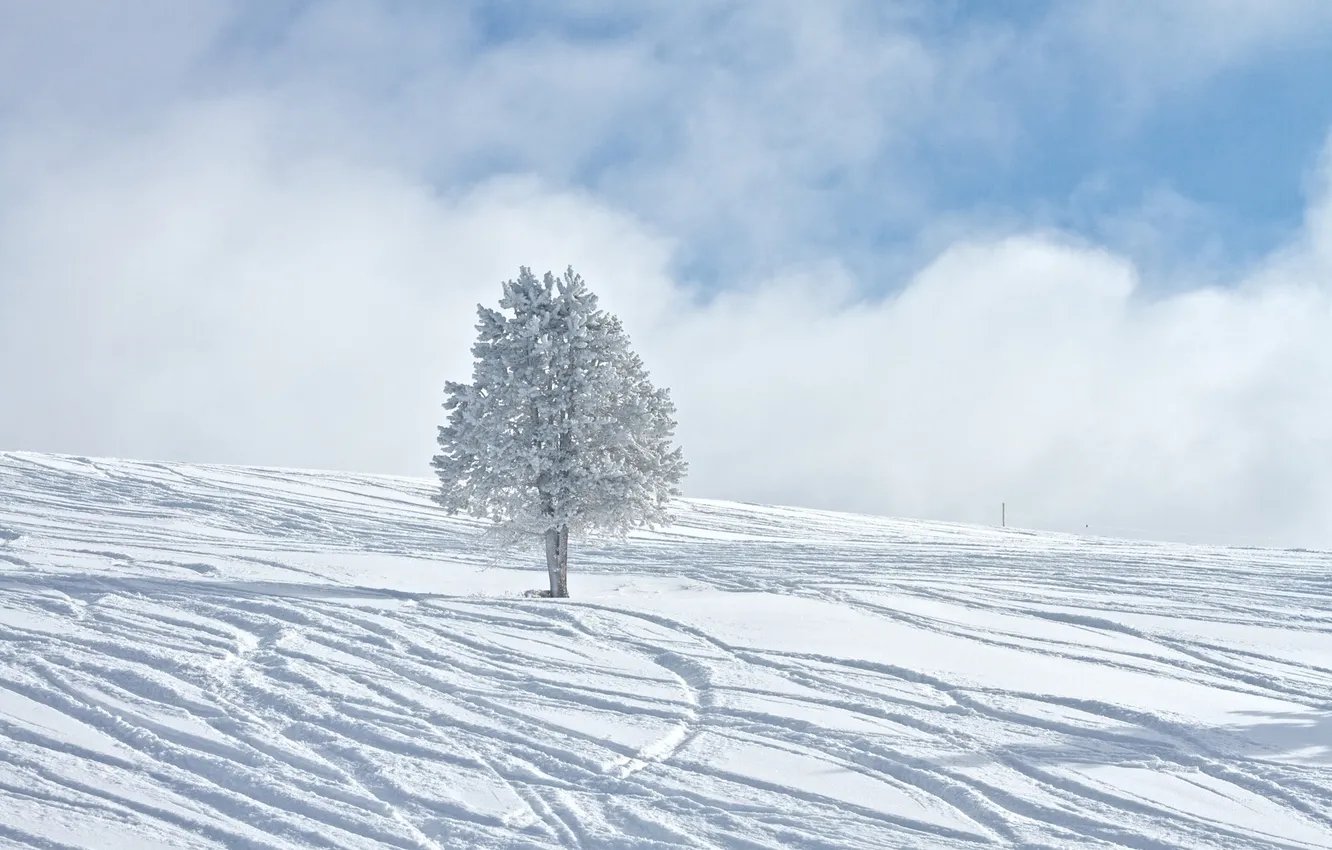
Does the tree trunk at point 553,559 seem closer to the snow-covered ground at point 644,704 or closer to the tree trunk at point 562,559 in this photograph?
the tree trunk at point 562,559

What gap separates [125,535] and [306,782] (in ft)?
66.0

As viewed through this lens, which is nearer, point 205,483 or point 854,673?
point 854,673

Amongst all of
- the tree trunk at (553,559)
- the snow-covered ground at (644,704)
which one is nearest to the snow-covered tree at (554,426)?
the tree trunk at (553,559)

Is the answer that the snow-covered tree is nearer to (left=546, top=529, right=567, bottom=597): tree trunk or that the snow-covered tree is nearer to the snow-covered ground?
(left=546, top=529, right=567, bottom=597): tree trunk

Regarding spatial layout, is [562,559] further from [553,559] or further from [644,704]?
[644,704]

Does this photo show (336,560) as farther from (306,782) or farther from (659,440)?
(306,782)

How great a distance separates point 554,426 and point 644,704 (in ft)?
33.0

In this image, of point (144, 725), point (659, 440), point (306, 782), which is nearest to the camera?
point (306, 782)

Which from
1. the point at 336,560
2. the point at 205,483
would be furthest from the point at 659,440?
the point at 205,483

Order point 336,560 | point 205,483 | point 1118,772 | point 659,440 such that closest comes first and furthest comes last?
1. point 1118,772
2. point 659,440
3. point 336,560
4. point 205,483

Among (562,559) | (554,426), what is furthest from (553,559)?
(554,426)

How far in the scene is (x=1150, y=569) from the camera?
28250 mm

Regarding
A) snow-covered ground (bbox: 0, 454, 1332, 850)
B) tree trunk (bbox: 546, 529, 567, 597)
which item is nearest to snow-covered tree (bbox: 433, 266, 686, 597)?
tree trunk (bbox: 546, 529, 567, 597)

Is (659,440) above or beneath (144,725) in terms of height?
above
